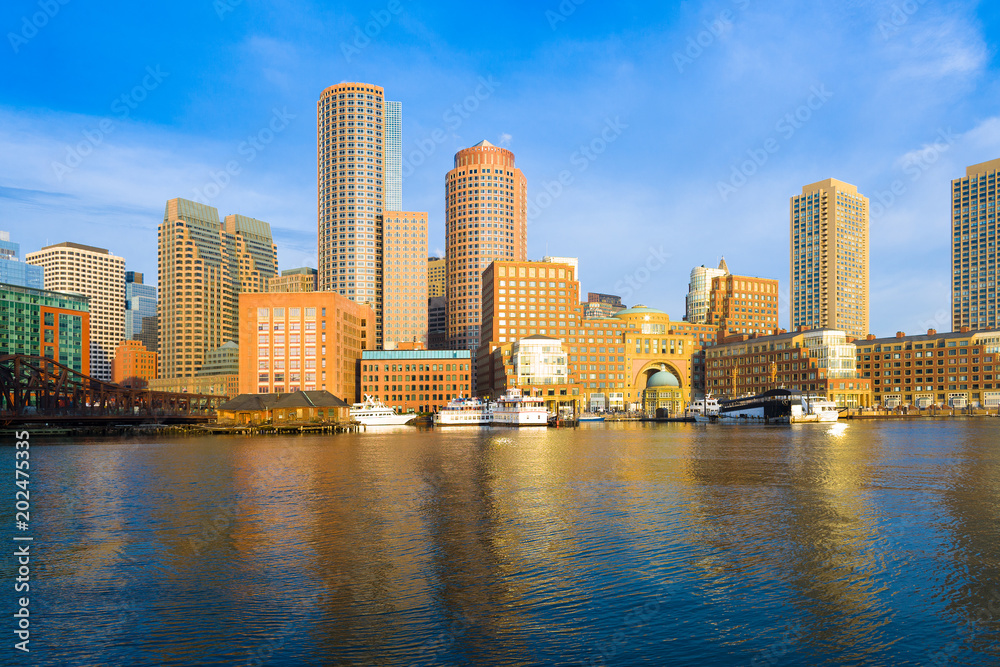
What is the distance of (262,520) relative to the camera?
4794 cm

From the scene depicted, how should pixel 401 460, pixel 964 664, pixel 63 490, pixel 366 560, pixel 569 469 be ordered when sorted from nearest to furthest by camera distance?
pixel 964 664
pixel 366 560
pixel 63 490
pixel 569 469
pixel 401 460

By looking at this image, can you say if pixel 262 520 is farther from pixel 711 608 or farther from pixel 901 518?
pixel 901 518

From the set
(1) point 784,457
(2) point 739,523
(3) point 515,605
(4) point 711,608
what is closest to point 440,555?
(3) point 515,605

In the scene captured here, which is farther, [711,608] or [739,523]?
[739,523]

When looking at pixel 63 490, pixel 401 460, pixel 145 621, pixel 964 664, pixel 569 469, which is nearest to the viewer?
pixel 964 664

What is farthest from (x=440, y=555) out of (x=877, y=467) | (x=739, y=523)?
(x=877, y=467)

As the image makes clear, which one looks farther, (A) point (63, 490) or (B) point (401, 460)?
(B) point (401, 460)

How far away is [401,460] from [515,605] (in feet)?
202

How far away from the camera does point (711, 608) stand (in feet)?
97.0

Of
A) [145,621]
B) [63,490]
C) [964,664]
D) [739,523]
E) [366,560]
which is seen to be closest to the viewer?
[964,664]

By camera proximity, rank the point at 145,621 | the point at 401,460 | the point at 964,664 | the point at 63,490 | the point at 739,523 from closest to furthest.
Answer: the point at 964,664, the point at 145,621, the point at 739,523, the point at 63,490, the point at 401,460

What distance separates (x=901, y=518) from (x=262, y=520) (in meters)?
41.7

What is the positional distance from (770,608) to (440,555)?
53.3ft

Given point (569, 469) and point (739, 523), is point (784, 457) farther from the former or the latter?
point (739, 523)
